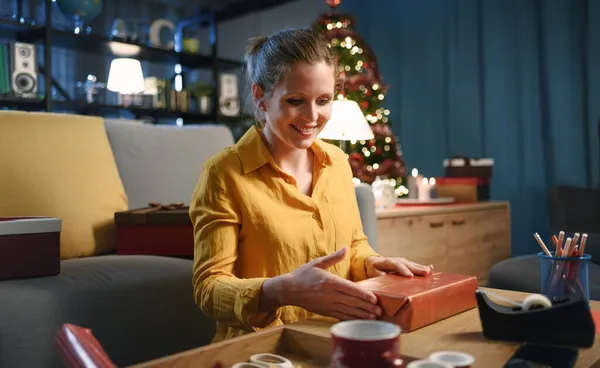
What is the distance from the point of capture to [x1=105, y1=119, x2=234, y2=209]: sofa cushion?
2.21 meters

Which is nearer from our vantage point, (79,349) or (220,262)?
(79,349)

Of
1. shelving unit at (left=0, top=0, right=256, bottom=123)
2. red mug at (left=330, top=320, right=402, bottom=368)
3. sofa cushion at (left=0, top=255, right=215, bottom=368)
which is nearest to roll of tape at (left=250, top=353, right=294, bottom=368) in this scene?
red mug at (left=330, top=320, right=402, bottom=368)

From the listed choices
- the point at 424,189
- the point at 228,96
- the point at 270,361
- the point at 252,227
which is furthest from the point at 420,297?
the point at 228,96

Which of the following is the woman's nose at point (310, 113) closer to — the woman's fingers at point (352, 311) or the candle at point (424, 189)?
the woman's fingers at point (352, 311)

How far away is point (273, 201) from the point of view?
114 centimetres

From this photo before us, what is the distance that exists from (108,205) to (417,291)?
143 cm

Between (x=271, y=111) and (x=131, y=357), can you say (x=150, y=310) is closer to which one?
(x=131, y=357)

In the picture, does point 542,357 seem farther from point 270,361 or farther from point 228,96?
point 228,96

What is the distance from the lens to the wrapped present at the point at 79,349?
55 centimetres

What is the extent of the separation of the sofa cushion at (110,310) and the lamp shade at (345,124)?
3.30 ft

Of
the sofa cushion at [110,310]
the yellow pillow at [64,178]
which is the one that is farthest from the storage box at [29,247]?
the yellow pillow at [64,178]

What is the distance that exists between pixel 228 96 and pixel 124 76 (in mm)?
1107

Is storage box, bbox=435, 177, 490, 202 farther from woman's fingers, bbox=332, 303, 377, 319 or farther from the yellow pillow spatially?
woman's fingers, bbox=332, 303, 377, 319

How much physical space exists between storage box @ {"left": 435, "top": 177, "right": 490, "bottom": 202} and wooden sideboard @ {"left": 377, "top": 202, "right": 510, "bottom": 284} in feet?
0.28
